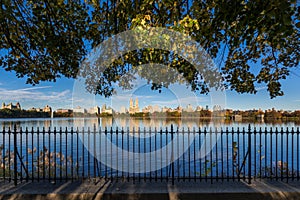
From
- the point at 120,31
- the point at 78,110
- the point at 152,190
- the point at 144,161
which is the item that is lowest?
the point at 152,190

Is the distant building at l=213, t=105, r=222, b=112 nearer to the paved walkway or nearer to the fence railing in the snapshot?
the fence railing

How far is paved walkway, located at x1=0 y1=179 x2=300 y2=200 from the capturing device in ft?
18.4

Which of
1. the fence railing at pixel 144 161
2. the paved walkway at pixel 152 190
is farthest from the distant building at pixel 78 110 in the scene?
the paved walkway at pixel 152 190

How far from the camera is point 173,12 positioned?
6375 millimetres

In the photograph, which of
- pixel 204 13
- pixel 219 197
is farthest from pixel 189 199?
pixel 204 13

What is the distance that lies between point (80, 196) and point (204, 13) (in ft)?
19.7

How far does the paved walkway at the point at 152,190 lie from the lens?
560 centimetres

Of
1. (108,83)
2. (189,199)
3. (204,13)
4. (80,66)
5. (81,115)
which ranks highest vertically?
(204,13)

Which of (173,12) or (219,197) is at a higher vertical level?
(173,12)

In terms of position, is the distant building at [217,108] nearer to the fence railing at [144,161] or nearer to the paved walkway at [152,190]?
the fence railing at [144,161]

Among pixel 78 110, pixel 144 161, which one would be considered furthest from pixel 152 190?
pixel 78 110

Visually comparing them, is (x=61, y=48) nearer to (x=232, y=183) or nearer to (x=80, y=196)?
(x=80, y=196)

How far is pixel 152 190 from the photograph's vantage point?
19.1 feet

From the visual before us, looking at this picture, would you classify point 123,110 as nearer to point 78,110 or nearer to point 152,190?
point 78,110
